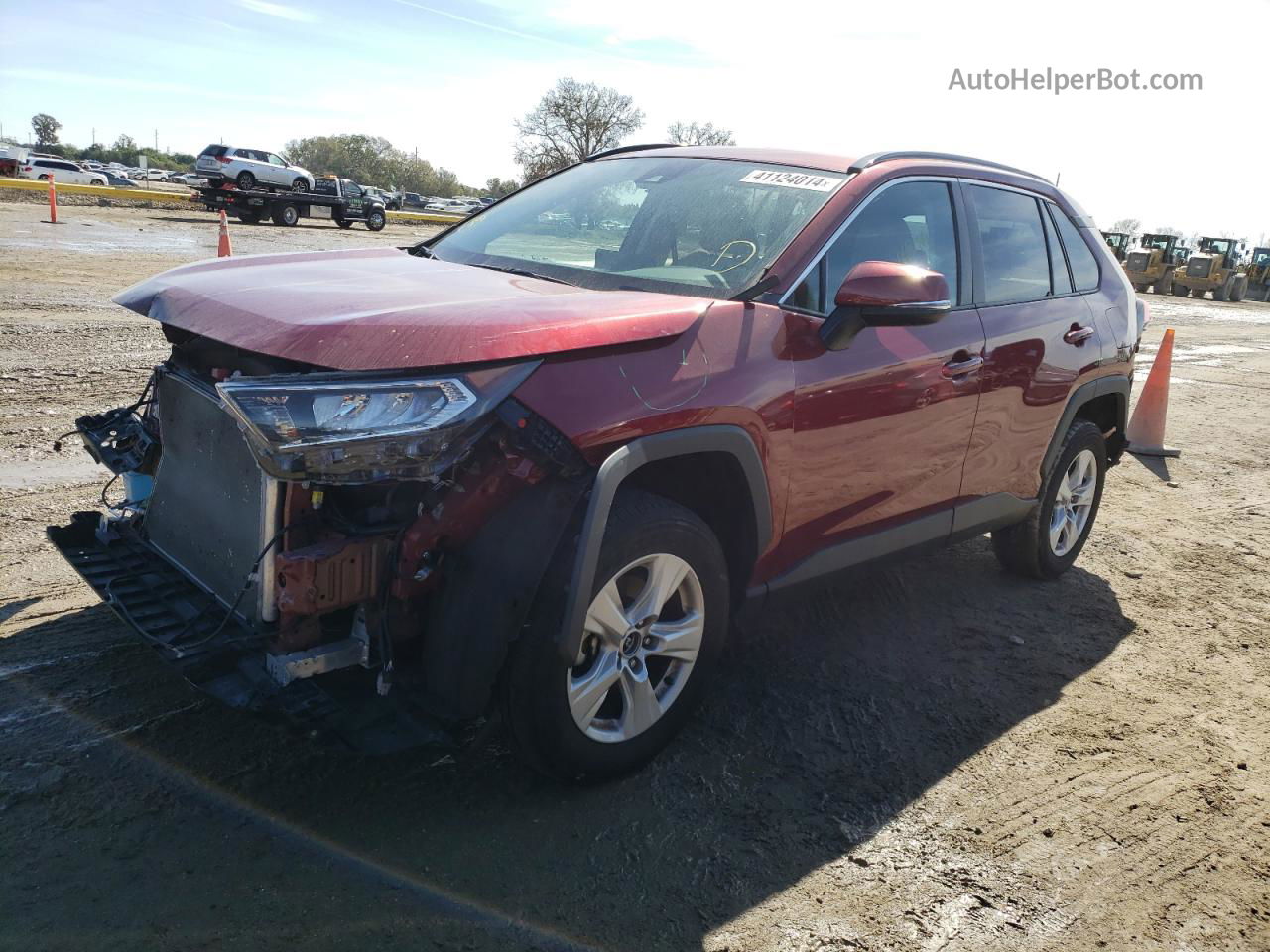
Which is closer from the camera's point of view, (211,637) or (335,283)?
(211,637)

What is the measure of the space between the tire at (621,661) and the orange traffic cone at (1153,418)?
22.3 feet

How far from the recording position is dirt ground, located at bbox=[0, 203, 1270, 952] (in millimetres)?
2535

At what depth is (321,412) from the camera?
2.45 m

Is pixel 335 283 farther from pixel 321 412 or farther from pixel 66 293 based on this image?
pixel 66 293

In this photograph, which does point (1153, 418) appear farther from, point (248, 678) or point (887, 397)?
point (248, 678)

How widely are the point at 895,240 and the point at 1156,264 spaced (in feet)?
126

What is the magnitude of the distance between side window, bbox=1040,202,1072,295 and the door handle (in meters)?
1.04

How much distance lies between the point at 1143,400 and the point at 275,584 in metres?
8.23

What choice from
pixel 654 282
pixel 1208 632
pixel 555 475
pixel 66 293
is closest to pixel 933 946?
pixel 555 475

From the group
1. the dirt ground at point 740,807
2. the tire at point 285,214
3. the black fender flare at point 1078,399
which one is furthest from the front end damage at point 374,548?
the tire at point 285,214

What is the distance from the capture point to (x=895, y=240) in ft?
12.5

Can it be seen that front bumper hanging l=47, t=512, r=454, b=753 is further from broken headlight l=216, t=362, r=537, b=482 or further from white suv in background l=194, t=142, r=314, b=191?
white suv in background l=194, t=142, r=314, b=191

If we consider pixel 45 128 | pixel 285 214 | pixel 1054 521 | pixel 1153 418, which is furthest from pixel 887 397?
pixel 45 128

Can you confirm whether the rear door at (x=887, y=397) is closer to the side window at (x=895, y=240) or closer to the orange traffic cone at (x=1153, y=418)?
the side window at (x=895, y=240)
